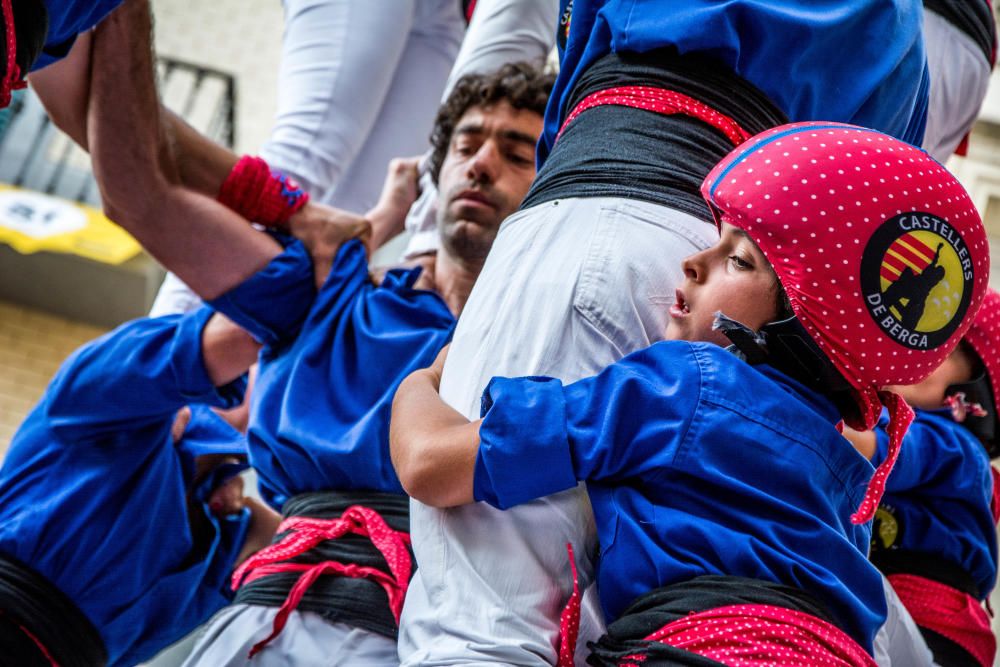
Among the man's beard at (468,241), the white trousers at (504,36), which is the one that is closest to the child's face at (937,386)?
the man's beard at (468,241)

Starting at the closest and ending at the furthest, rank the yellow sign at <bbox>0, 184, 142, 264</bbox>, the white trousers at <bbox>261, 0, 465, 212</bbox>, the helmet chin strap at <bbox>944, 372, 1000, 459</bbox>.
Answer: the helmet chin strap at <bbox>944, 372, 1000, 459</bbox>
the white trousers at <bbox>261, 0, 465, 212</bbox>
the yellow sign at <bbox>0, 184, 142, 264</bbox>

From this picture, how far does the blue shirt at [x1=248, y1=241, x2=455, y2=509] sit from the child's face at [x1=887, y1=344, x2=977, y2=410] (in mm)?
849

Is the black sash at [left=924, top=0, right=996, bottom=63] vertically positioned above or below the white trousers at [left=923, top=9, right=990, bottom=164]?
above

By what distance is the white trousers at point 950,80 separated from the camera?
2.10 metres

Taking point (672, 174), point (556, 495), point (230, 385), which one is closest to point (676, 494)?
point (556, 495)

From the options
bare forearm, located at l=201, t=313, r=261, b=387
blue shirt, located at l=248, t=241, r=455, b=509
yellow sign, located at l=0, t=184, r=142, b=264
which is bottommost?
yellow sign, located at l=0, t=184, r=142, b=264

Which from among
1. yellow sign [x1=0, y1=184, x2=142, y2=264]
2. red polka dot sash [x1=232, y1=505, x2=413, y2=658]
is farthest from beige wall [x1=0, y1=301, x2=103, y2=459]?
red polka dot sash [x1=232, y1=505, x2=413, y2=658]

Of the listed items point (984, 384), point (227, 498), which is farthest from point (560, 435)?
point (227, 498)

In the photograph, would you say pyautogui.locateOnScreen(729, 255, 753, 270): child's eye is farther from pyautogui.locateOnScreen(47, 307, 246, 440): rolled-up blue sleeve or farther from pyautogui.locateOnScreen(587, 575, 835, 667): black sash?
pyautogui.locateOnScreen(47, 307, 246, 440): rolled-up blue sleeve

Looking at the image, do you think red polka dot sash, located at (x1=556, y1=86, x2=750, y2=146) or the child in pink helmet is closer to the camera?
the child in pink helmet

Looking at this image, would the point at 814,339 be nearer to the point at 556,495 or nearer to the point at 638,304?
the point at 638,304

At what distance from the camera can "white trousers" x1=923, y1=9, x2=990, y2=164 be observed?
2104 millimetres

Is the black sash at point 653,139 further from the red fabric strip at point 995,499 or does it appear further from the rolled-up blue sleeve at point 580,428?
the red fabric strip at point 995,499

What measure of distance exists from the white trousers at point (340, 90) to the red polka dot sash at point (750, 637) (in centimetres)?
187
